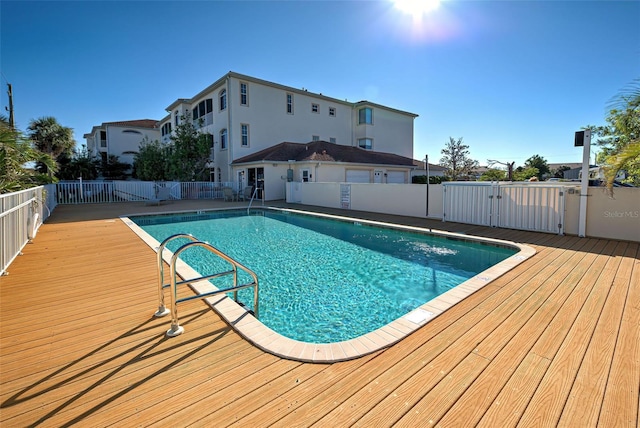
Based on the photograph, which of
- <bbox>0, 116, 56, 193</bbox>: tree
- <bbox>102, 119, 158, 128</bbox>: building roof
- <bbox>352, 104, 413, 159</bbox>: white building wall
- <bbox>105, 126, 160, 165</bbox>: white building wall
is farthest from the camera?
<bbox>102, 119, 158, 128</bbox>: building roof

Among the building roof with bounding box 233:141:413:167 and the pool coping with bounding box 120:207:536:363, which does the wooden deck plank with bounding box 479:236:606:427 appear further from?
the building roof with bounding box 233:141:413:167

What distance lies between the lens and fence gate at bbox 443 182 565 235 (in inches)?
298

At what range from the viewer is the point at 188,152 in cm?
2211

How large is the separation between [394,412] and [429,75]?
1491 centimetres

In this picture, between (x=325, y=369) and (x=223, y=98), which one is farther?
(x=223, y=98)

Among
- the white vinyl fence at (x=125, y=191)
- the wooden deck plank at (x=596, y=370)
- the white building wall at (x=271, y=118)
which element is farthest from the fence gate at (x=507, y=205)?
the white vinyl fence at (x=125, y=191)

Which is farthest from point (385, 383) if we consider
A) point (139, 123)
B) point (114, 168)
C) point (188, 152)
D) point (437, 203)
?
point (139, 123)

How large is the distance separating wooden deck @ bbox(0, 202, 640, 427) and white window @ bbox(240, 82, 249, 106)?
19318 millimetres

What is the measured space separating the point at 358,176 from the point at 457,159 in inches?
837

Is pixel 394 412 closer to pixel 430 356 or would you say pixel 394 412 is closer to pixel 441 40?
pixel 430 356

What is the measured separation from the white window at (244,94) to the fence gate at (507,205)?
16.3 metres

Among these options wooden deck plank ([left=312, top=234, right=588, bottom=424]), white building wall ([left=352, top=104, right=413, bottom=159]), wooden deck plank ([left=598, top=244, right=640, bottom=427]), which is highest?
white building wall ([left=352, top=104, right=413, bottom=159])


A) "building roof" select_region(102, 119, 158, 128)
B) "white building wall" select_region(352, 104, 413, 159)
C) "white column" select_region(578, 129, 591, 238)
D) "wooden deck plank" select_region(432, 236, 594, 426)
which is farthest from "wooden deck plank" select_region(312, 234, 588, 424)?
"building roof" select_region(102, 119, 158, 128)

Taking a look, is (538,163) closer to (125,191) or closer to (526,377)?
(125,191)
